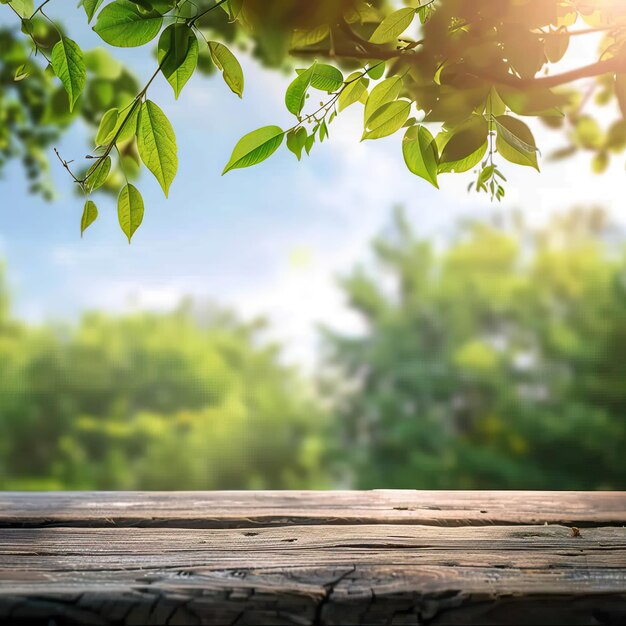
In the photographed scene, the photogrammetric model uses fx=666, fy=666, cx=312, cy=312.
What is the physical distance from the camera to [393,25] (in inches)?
17.8

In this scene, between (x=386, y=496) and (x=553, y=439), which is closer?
(x=386, y=496)

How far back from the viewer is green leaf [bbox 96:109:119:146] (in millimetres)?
472

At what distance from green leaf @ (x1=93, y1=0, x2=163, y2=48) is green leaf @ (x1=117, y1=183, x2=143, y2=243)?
0.10 m

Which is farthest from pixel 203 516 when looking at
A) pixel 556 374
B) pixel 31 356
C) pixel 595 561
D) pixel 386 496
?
pixel 31 356

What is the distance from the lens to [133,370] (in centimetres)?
627

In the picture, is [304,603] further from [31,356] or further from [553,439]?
[31,356]

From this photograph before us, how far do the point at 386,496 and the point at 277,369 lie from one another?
215 inches

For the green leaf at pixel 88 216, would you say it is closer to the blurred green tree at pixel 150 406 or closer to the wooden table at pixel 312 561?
the wooden table at pixel 312 561

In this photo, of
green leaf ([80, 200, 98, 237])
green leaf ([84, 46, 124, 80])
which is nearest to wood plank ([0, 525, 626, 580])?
green leaf ([80, 200, 98, 237])

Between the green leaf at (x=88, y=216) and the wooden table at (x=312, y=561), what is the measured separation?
0.23 metres

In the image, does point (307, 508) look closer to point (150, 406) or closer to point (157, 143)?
point (157, 143)

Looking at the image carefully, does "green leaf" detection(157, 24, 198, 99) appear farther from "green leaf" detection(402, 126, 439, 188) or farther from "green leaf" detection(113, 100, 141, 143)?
"green leaf" detection(402, 126, 439, 188)

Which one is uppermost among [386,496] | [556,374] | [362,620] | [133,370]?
[362,620]

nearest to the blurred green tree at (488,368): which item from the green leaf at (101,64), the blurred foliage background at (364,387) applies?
the blurred foliage background at (364,387)
